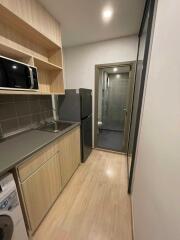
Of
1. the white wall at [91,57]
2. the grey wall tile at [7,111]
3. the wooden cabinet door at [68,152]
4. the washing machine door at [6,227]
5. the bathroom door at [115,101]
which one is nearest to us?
the washing machine door at [6,227]

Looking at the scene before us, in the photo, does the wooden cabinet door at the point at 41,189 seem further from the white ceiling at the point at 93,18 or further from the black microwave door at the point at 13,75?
the white ceiling at the point at 93,18

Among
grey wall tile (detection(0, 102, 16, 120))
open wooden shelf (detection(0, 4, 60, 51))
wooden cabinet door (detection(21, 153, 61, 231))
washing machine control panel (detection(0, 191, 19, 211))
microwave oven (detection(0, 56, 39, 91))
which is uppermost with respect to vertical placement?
open wooden shelf (detection(0, 4, 60, 51))

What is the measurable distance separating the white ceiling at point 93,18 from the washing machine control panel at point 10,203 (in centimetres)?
203

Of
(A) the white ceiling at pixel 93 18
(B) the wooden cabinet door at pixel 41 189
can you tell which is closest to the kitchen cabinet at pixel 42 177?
(B) the wooden cabinet door at pixel 41 189

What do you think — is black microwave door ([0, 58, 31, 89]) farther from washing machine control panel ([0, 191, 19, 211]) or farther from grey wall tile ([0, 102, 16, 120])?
washing machine control panel ([0, 191, 19, 211])

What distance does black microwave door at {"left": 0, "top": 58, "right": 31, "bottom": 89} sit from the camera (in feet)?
3.27

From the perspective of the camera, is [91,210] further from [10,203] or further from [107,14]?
[107,14]

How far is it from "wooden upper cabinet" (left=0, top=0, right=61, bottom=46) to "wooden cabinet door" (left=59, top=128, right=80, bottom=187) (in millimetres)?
1410

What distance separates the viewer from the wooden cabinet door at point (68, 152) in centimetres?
161

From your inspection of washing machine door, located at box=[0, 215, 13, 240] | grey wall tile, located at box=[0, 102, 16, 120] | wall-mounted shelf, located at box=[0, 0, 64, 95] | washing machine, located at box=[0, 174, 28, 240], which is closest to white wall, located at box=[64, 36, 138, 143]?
wall-mounted shelf, located at box=[0, 0, 64, 95]

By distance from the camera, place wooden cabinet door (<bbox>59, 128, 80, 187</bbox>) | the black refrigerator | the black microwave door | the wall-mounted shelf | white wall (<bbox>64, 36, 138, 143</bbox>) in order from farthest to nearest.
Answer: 1. white wall (<bbox>64, 36, 138, 143</bbox>)
2. the black refrigerator
3. wooden cabinet door (<bbox>59, 128, 80, 187</bbox>)
4. the wall-mounted shelf
5. the black microwave door

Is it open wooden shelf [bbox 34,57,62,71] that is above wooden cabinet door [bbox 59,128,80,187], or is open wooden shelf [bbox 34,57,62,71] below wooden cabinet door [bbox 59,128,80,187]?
above

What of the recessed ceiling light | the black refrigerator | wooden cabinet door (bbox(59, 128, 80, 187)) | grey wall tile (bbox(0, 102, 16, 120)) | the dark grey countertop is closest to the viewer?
the dark grey countertop

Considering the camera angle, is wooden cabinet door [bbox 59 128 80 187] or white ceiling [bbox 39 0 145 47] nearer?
white ceiling [bbox 39 0 145 47]
